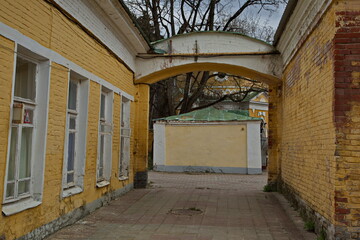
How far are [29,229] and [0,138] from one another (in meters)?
1.41

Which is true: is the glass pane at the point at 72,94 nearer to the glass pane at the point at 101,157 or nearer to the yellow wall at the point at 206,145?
the glass pane at the point at 101,157

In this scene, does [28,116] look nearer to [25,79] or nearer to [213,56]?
[25,79]

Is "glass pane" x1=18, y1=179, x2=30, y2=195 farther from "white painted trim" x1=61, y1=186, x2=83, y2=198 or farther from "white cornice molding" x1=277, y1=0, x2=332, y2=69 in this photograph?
"white cornice molding" x1=277, y1=0, x2=332, y2=69

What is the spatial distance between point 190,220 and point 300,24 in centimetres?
448

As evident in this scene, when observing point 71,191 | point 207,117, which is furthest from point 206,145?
point 71,191

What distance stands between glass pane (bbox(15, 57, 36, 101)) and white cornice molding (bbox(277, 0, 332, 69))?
4.51 metres

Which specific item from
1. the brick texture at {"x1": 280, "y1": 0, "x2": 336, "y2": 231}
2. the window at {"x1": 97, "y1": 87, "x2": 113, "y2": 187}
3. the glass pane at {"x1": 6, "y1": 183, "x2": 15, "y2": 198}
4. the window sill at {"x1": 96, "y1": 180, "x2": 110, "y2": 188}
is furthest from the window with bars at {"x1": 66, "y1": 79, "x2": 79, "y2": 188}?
the brick texture at {"x1": 280, "y1": 0, "x2": 336, "y2": 231}

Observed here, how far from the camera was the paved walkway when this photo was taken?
18.9ft

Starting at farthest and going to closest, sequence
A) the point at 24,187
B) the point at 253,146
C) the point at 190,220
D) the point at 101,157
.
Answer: the point at 253,146, the point at 101,157, the point at 190,220, the point at 24,187

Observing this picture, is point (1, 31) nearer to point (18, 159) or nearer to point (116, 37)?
point (18, 159)

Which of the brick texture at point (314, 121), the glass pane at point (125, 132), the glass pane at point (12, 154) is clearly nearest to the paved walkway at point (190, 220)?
the brick texture at point (314, 121)

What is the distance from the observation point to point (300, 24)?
7.11 metres

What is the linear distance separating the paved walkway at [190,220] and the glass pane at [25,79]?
2231 mm

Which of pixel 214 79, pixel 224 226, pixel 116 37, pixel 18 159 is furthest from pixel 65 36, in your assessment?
pixel 214 79
